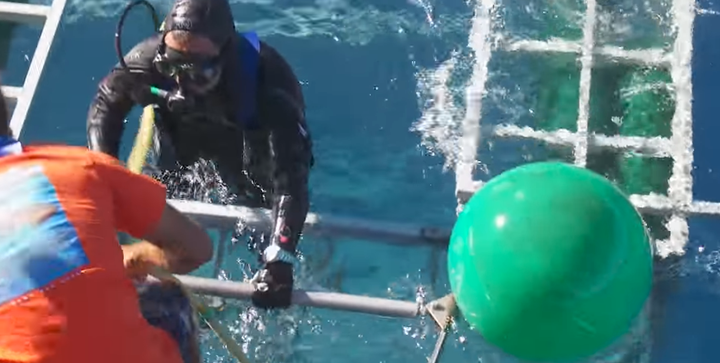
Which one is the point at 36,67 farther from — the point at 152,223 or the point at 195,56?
the point at 152,223

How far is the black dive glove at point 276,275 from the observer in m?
3.60

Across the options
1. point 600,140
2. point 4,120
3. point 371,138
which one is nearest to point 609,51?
point 600,140

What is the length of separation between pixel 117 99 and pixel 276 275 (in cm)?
122

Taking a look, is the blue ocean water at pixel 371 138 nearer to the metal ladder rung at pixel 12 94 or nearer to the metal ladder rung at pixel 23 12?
the metal ladder rung at pixel 23 12

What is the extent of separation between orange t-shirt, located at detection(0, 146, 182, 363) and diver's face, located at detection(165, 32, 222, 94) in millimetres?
1276

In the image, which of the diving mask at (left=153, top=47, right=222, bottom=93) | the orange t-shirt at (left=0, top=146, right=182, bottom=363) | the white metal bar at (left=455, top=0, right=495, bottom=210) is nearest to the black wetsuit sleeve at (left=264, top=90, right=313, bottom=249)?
the diving mask at (left=153, top=47, right=222, bottom=93)

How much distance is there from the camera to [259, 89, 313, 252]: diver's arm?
4.07 metres

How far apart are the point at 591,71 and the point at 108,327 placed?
356 centimetres

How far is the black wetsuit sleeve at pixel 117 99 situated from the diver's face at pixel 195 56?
0.34 metres

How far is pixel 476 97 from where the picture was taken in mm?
4840

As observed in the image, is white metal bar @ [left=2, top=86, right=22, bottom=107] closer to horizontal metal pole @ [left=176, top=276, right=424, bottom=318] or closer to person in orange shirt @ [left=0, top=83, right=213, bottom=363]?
horizontal metal pole @ [left=176, top=276, right=424, bottom=318]

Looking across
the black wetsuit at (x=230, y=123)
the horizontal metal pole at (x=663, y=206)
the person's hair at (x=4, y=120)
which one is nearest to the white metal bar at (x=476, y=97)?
the horizontal metal pole at (x=663, y=206)

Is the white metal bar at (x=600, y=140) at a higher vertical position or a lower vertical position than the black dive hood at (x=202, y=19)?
lower

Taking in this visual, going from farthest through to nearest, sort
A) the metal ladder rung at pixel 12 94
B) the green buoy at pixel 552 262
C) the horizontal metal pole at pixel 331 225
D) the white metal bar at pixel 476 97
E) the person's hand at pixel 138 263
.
→ 1. the metal ladder rung at pixel 12 94
2. the white metal bar at pixel 476 97
3. the horizontal metal pole at pixel 331 225
4. the person's hand at pixel 138 263
5. the green buoy at pixel 552 262
